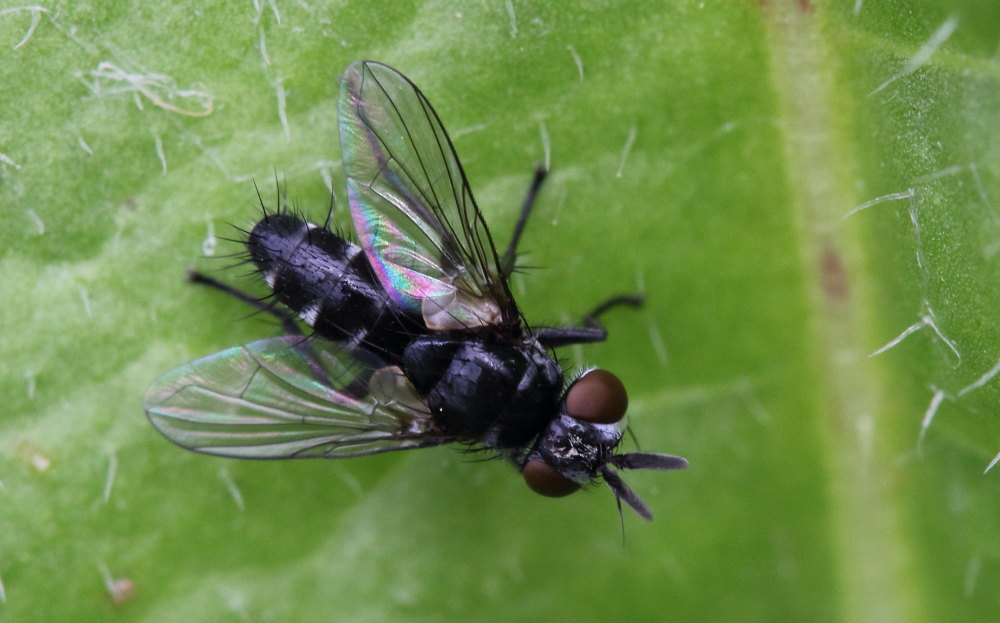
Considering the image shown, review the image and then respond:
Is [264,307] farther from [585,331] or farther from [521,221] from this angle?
[585,331]

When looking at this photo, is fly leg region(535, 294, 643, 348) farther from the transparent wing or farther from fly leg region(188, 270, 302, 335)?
fly leg region(188, 270, 302, 335)

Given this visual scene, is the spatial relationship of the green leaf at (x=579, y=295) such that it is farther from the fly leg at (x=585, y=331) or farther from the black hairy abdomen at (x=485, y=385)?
the black hairy abdomen at (x=485, y=385)

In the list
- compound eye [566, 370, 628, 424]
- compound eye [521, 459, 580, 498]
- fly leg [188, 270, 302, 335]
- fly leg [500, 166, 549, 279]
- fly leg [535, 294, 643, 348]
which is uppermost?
fly leg [500, 166, 549, 279]

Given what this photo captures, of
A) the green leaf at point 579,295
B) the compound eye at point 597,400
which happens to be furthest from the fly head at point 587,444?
the green leaf at point 579,295

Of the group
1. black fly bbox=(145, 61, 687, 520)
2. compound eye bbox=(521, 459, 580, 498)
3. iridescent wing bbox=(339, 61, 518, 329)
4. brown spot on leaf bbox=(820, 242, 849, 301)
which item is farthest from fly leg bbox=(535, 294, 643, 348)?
brown spot on leaf bbox=(820, 242, 849, 301)

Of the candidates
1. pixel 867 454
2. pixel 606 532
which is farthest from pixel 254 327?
pixel 867 454
